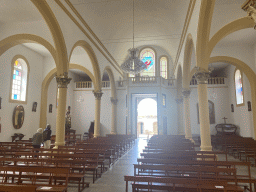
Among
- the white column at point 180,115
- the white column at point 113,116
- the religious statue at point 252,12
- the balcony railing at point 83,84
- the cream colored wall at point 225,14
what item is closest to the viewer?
the religious statue at point 252,12

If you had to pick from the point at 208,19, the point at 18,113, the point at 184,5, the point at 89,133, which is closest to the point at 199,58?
the point at 208,19

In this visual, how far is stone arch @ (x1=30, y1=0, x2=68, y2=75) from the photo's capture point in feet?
24.6

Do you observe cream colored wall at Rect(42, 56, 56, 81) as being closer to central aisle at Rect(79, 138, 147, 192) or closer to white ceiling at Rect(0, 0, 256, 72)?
white ceiling at Rect(0, 0, 256, 72)

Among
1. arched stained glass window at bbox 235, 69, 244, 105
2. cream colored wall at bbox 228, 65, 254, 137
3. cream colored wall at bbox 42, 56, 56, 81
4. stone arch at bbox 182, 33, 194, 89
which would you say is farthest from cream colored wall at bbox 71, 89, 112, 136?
arched stained glass window at bbox 235, 69, 244, 105

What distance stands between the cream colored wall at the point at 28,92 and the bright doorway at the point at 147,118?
14.8 meters

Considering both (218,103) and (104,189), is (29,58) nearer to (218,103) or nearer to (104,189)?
(104,189)

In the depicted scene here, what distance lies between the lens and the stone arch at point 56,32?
24.6ft

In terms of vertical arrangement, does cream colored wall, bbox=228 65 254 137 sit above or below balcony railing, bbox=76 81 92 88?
below

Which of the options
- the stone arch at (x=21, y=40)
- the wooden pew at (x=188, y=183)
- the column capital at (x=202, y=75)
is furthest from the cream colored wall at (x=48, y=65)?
the wooden pew at (x=188, y=183)

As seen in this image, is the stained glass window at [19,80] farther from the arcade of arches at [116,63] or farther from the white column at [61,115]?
the white column at [61,115]

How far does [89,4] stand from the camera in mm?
10445

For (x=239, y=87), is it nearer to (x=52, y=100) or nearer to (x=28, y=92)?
(x=52, y=100)

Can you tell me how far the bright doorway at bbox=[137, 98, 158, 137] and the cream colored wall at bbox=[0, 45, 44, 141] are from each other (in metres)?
14.8

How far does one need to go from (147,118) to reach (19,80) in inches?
694
